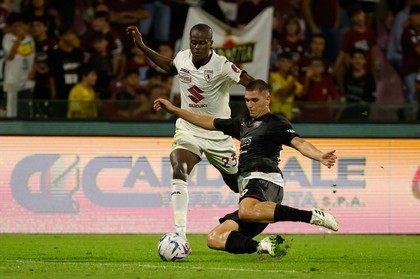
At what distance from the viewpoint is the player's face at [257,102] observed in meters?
10.6

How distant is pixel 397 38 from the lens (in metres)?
18.3

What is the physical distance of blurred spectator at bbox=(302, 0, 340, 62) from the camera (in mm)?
18484

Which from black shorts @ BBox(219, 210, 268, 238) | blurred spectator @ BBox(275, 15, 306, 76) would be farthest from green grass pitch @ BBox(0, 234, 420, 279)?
blurred spectator @ BBox(275, 15, 306, 76)

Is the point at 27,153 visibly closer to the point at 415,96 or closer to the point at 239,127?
the point at 239,127

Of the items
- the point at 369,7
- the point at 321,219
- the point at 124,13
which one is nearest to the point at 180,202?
the point at 321,219

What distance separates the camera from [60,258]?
11070mm

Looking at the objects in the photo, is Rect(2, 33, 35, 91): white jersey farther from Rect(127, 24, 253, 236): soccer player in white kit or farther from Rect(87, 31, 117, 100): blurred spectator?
Rect(127, 24, 253, 236): soccer player in white kit

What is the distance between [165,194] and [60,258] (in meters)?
3.66

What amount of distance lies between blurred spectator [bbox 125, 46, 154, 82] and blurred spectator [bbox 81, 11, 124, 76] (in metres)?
0.15

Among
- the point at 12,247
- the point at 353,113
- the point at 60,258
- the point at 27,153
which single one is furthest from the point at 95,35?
the point at 60,258

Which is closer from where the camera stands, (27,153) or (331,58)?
(27,153)

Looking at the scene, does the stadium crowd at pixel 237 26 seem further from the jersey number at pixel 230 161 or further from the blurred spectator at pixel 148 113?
the jersey number at pixel 230 161

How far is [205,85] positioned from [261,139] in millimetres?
1579

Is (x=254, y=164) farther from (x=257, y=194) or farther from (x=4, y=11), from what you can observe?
(x=4, y=11)
